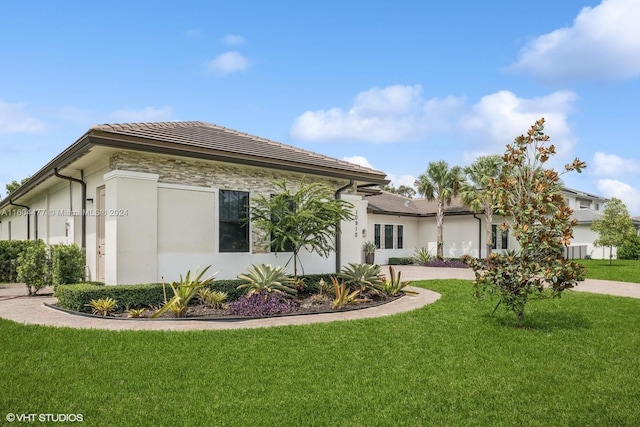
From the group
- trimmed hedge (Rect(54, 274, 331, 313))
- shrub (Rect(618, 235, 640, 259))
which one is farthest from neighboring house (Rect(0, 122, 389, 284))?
shrub (Rect(618, 235, 640, 259))

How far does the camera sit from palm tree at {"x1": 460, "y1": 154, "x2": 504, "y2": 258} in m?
25.3

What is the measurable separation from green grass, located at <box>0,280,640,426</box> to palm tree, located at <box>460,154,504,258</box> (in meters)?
17.7

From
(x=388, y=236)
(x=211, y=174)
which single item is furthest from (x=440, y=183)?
(x=211, y=174)

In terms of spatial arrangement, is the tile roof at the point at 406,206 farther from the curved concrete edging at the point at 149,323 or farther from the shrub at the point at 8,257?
the shrub at the point at 8,257

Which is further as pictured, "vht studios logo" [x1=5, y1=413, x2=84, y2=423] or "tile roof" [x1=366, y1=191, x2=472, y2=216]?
"tile roof" [x1=366, y1=191, x2=472, y2=216]

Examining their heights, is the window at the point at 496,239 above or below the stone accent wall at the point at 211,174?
below

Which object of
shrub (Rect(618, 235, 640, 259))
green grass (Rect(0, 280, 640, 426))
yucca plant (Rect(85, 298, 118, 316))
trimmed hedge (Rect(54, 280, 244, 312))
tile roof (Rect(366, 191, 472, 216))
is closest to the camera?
green grass (Rect(0, 280, 640, 426))

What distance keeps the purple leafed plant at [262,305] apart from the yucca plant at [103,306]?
7.89ft

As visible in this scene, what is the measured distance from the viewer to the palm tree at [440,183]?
26875 mm

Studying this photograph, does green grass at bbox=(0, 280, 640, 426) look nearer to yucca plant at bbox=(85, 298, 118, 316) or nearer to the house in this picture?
yucca plant at bbox=(85, 298, 118, 316)

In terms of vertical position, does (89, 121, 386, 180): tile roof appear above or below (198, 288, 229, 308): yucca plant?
above

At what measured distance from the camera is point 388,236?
89.9ft

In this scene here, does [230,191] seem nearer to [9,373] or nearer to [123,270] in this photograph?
[123,270]

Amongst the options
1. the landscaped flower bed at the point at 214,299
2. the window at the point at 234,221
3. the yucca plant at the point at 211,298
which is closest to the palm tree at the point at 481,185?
the landscaped flower bed at the point at 214,299
